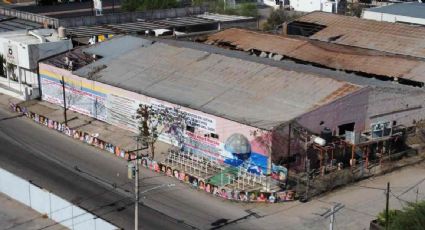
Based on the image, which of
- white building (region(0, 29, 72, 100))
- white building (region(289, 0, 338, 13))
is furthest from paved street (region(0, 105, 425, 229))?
white building (region(289, 0, 338, 13))

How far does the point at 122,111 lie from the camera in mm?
57969

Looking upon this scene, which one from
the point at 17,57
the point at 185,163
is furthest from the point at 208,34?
the point at 185,163

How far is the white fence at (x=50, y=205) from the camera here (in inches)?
1473

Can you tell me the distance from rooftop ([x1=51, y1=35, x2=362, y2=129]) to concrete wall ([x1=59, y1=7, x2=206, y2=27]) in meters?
21.2

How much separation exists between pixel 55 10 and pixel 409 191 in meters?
81.8

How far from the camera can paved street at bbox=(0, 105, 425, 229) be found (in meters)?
41.1

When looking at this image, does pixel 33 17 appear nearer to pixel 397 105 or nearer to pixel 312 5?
pixel 397 105

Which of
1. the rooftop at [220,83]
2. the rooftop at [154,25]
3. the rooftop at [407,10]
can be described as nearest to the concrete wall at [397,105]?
the rooftop at [220,83]

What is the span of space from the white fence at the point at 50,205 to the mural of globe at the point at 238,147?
43.3ft

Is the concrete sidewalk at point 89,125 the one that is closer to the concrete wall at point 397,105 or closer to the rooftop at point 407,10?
the concrete wall at point 397,105

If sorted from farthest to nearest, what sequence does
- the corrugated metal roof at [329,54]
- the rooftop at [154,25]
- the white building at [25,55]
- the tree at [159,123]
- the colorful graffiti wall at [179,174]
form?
the rooftop at [154,25], the white building at [25,55], the corrugated metal roof at [329,54], the tree at [159,123], the colorful graffiti wall at [179,174]

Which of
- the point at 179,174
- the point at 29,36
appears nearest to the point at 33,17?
the point at 29,36

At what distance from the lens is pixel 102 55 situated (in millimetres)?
65500

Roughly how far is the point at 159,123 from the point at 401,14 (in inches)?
1887
